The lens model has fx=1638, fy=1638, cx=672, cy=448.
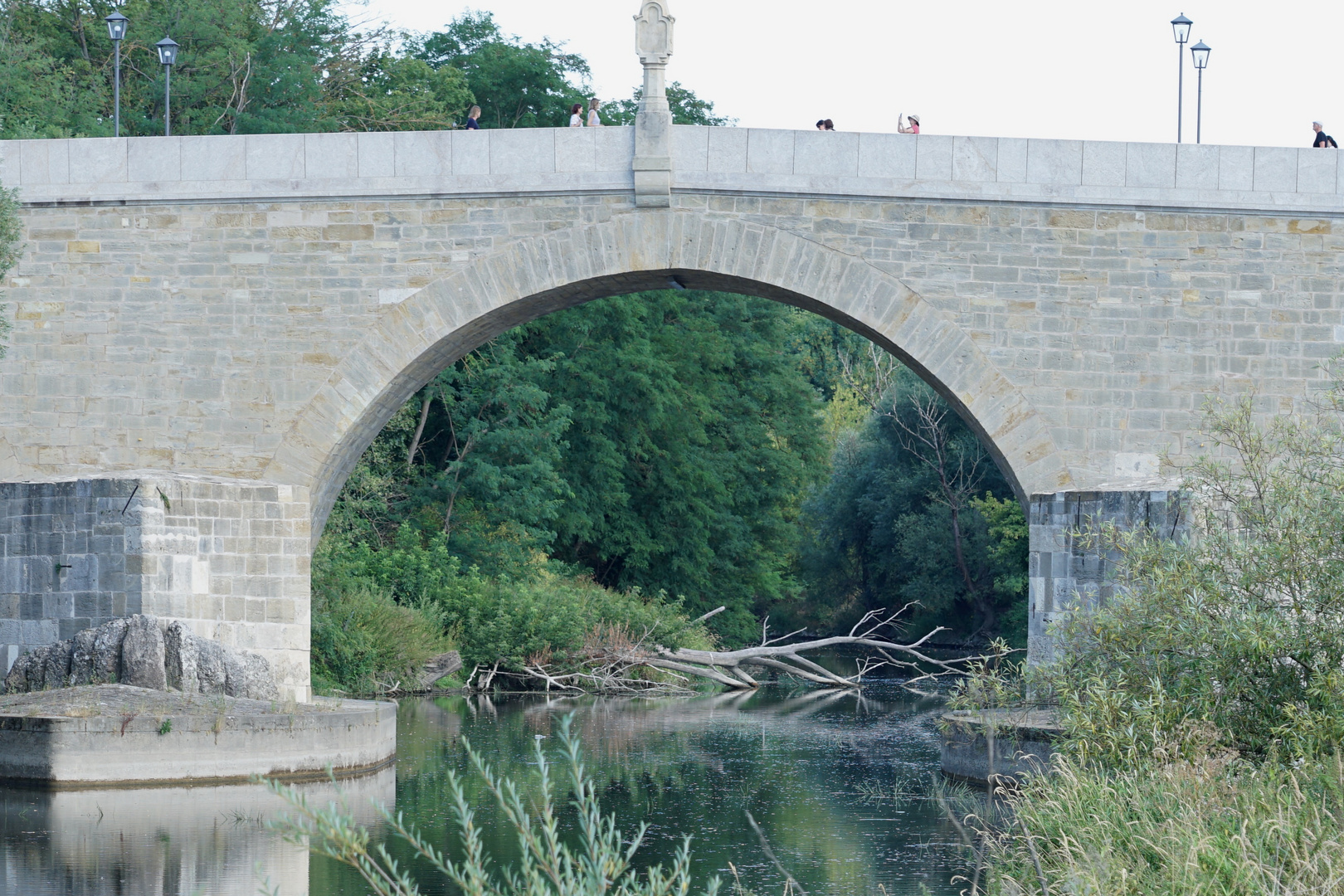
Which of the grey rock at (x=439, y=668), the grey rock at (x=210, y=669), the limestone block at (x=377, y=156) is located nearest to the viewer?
the grey rock at (x=210, y=669)

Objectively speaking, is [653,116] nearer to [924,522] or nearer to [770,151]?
[770,151]

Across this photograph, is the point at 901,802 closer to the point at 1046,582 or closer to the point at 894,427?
the point at 1046,582

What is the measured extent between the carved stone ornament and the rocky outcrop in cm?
558

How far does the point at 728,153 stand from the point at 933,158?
5.23ft

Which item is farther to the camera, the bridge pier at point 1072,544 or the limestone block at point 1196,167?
the limestone block at point 1196,167

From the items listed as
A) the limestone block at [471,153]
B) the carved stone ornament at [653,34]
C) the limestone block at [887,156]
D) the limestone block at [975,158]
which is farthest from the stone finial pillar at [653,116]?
the limestone block at [975,158]

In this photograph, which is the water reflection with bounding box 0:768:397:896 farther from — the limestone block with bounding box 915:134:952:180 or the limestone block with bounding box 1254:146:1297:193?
the limestone block with bounding box 1254:146:1297:193

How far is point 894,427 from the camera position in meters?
31.2

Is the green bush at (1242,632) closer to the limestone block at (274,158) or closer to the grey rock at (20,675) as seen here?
the grey rock at (20,675)

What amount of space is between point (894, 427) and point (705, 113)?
7.25 metres

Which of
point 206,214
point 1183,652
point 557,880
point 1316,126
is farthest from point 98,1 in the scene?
point 557,880

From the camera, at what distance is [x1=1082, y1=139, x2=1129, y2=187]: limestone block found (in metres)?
12.6

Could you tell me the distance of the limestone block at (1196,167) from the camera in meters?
12.5

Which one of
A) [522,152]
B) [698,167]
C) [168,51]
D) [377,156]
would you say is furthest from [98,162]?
[698,167]
